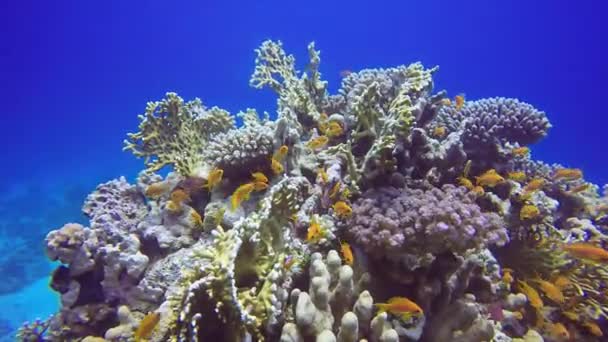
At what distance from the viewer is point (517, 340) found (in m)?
4.09

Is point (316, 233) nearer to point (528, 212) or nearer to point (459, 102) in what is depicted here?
point (528, 212)

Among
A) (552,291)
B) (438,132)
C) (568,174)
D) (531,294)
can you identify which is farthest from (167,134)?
(568,174)

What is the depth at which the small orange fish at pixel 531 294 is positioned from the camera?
14.7 feet

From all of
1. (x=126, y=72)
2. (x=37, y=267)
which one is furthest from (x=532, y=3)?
(x=37, y=267)

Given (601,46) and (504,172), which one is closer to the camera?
(504,172)

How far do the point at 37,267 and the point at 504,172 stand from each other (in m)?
22.4

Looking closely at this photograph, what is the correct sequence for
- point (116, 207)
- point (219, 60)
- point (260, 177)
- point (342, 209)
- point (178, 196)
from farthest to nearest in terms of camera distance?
point (219, 60)
point (116, 207)
point (178, 196)
point (260, 177)
point (342, 209)

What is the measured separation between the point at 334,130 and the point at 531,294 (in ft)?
10.0

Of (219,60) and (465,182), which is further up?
(219,60)

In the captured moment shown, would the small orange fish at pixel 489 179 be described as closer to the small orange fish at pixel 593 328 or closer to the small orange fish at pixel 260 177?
the small orange fish at pixel 593 328

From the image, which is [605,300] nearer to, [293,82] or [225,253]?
[225,253]

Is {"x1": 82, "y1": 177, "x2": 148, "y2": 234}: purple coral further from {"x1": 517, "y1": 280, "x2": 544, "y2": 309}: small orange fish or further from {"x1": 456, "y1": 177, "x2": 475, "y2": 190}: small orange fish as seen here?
{"x1": 517, "y1": 280, "x2": 544, "y2": 309}: small orange fish

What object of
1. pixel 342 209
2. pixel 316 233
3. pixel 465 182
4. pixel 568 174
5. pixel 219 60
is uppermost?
pixel 219 60

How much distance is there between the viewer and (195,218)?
4.88 metres
